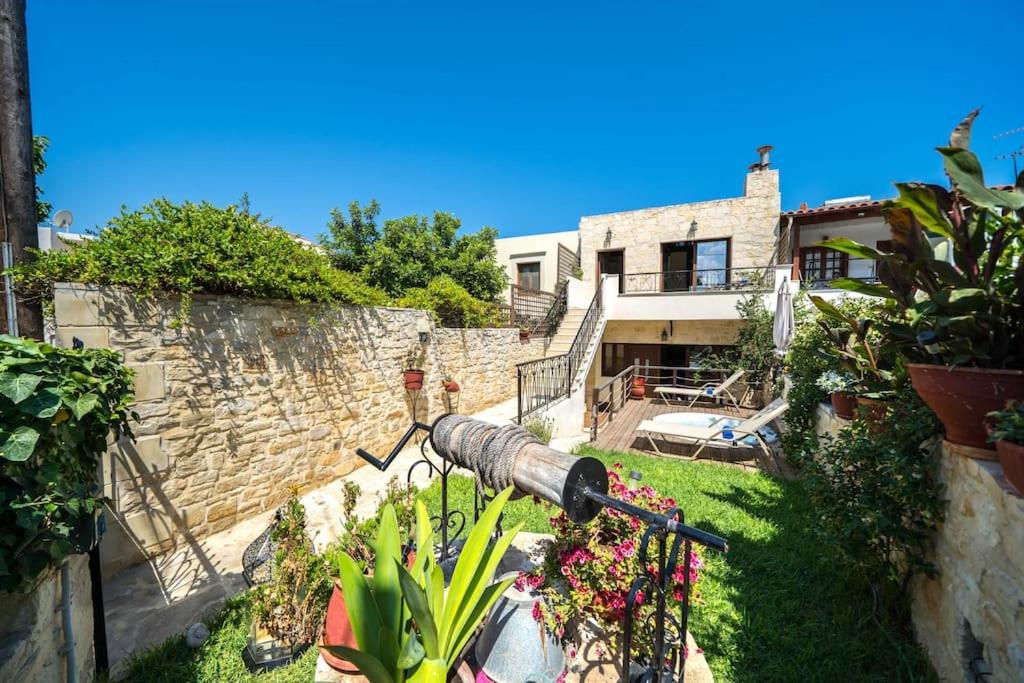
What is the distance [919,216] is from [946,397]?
969 millimetres

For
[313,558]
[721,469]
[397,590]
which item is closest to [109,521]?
[313,558]

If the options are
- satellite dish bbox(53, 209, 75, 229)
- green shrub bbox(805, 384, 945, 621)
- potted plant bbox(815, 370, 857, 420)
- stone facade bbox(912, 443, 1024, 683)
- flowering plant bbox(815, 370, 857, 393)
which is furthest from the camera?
satellite dish bbox(53, 209, 75, 229)

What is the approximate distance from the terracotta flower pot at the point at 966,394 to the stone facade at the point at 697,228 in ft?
40.4

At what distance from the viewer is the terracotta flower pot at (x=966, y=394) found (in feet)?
5.85

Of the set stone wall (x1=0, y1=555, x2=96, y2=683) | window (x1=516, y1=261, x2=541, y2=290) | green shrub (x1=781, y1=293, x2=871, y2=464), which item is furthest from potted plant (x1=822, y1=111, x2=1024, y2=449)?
window (x1=516, y1=261, x2=541, y2=290)

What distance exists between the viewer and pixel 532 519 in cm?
443

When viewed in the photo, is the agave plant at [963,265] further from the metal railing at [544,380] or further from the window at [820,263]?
the window at [820,263]

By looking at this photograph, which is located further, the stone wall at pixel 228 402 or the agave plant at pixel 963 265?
the stone wall at pixel 228 402

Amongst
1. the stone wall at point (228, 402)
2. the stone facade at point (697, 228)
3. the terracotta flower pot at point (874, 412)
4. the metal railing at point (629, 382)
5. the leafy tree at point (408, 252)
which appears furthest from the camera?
the leafy tree at point (408, 252)

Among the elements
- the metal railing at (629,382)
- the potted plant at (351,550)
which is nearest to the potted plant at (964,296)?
the potted plant at (351,550)

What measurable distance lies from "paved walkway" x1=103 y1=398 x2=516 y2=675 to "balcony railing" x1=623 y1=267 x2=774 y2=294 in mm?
11116

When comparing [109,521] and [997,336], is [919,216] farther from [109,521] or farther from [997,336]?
[109,521]

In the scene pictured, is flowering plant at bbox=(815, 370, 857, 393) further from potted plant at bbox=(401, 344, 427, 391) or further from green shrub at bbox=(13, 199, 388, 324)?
green shrub at bbox=(13, 199, 388, 324)

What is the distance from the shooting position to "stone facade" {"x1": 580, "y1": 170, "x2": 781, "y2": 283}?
12.7 meters
